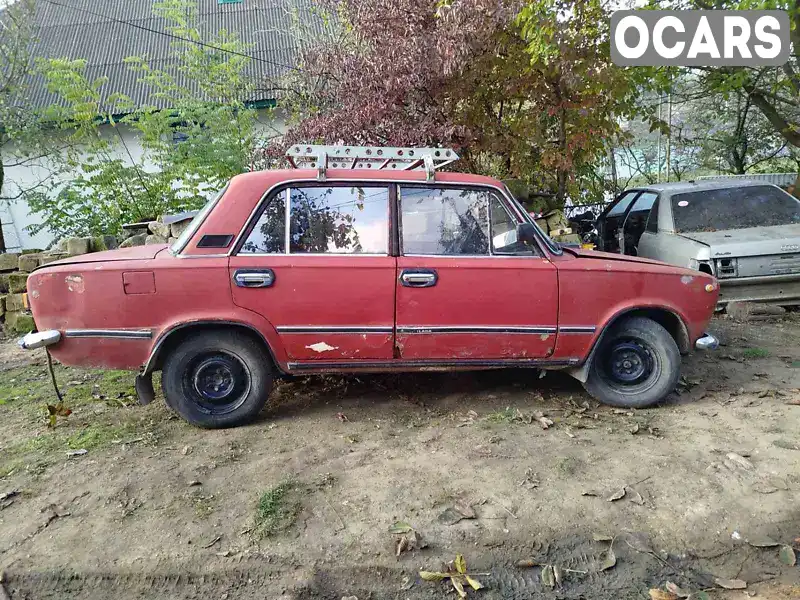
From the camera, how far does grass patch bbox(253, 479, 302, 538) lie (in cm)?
290

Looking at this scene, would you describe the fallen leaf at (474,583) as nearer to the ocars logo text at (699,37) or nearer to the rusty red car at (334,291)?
the rusty red car at (334,291)

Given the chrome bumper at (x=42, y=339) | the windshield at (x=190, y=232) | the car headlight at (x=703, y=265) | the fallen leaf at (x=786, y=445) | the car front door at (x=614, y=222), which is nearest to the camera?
the fallen leaf at (x=786, y=445)

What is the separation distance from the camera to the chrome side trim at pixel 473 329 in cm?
401

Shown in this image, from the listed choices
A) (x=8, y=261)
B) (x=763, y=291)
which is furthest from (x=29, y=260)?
(x=763, y=291)

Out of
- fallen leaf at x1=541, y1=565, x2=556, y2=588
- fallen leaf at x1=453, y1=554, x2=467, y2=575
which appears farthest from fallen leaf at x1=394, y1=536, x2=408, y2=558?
fallen leaf at x1=541, y1=565, x2=556, y2=588

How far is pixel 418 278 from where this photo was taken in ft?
12.9

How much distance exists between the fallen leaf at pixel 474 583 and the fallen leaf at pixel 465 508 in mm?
394

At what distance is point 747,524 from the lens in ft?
9.70

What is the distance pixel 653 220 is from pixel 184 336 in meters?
5.96

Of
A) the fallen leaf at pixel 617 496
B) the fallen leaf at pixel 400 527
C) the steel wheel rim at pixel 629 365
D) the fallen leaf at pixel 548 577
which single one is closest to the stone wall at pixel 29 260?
the steel wheel rim at pixel 629 365

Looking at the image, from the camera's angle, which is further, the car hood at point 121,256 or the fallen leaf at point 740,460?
the car hood at point 121,256

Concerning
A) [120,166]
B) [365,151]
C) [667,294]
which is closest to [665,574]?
[667,294]

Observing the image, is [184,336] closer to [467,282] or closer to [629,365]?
[467,282]

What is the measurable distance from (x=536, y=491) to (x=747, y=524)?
39.7 inches
